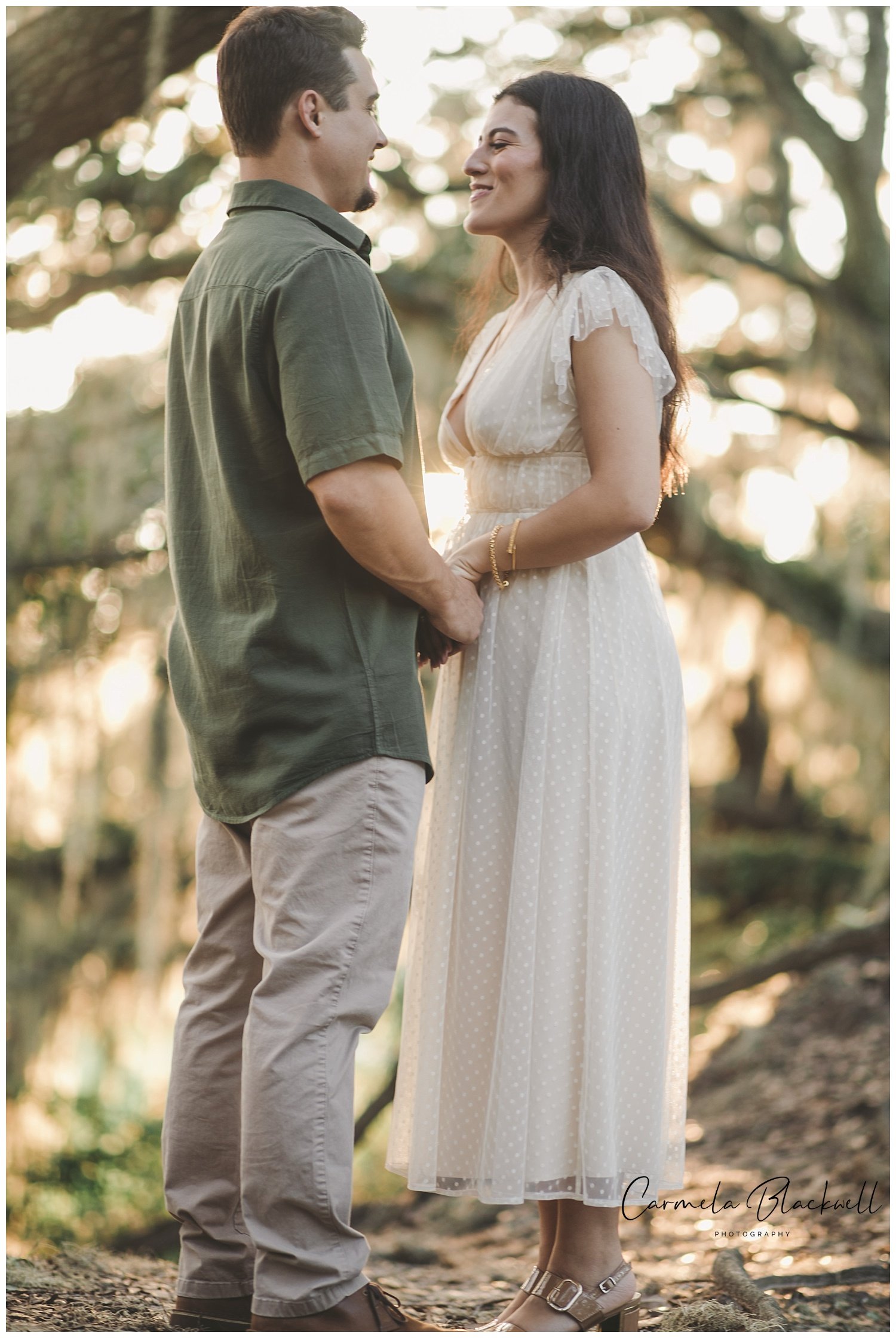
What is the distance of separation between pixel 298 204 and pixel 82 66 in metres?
1.75

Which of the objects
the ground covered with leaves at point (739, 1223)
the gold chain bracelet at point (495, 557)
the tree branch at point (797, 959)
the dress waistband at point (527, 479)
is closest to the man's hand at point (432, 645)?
the gold chain bracelet at point (495, 557)

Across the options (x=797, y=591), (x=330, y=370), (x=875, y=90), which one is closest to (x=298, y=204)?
(x=330, y=370)

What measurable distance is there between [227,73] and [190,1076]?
5.18 feet

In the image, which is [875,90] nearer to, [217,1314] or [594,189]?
[594,189]

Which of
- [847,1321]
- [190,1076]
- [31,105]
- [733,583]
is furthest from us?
[733,583]

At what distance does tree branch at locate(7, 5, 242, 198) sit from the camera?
3109mm

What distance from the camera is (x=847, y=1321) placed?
7.64ft

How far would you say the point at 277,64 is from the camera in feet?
5.99

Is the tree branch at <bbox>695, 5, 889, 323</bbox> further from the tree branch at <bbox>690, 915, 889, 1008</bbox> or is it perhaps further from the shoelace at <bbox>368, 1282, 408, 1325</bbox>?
the shoelace at <bbox>368, 1282, 408, 1325</bbox>

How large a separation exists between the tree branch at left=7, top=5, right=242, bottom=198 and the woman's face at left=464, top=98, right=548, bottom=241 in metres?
1.57

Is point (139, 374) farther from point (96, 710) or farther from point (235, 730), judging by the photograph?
point (235, 730)

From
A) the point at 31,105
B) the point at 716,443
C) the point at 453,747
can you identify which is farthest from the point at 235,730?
the point at 716,443

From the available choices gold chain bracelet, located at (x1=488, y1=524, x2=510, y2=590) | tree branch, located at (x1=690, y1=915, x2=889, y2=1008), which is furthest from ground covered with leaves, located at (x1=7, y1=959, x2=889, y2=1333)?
gold chain bracelet, located at (x1=488, y1=524, x2=510, y2=590)

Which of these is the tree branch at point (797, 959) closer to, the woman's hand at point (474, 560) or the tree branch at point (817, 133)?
the tree branch at point (817, 133)
